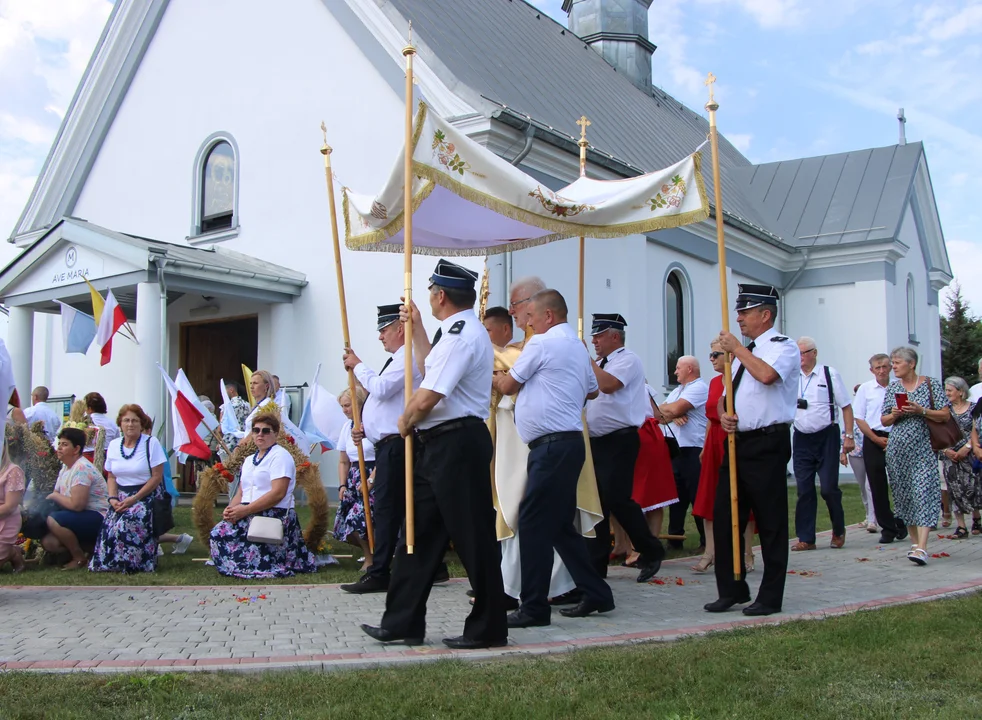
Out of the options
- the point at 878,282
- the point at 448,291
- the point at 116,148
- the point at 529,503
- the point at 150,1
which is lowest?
the point at 529,503

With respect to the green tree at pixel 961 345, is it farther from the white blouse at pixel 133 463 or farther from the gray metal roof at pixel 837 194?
the white blouse at pixel 133 463

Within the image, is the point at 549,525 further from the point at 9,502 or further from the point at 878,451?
the point at 878,451

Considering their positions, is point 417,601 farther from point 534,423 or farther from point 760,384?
point 760,384

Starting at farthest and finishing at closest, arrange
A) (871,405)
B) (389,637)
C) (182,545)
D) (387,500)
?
(871,405), (182,545), (387,500), (389,637)

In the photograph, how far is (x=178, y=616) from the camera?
6.07 meters

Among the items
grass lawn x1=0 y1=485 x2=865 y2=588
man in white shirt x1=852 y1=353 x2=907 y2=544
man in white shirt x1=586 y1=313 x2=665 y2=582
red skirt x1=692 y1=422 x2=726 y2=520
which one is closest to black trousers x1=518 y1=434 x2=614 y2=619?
man in white shirt x1=586 y1=313 x2=665 y2=582

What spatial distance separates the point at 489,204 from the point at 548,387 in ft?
4.66

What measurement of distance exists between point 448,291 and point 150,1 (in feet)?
48.2

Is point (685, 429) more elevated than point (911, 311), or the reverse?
point (911, 311)

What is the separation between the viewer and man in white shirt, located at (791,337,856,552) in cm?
927

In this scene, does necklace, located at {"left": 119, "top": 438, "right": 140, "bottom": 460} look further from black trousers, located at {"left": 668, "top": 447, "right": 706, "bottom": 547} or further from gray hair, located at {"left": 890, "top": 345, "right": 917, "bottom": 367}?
gray hair, located at {"left": 890, "top": 345, "right": 917, "bottom": 367}

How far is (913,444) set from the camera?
8.41 metres

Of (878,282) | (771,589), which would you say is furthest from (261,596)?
(878,282)

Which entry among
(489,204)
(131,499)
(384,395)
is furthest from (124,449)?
(489,204)
